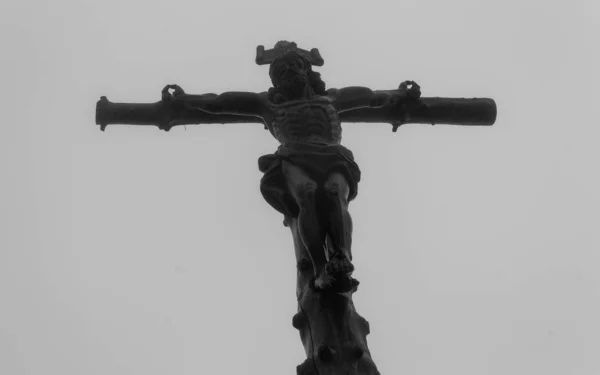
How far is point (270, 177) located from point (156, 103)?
80.0 inches

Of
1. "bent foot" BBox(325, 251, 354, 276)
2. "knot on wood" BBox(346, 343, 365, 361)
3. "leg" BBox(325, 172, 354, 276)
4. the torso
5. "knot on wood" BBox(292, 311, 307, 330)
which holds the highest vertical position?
the torso

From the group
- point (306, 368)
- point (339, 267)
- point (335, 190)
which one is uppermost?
point (335, 190)

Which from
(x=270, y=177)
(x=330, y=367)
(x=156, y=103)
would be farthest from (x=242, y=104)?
(x=330, y=367)

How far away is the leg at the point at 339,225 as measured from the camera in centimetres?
559

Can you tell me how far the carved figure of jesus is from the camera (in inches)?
240

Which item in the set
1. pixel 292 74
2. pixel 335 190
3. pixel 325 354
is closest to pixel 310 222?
pixel 335 190

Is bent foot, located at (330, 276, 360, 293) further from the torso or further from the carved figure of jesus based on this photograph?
the torso

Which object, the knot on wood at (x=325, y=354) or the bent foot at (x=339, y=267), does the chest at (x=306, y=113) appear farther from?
the knot on wood at (x=325, y=354)

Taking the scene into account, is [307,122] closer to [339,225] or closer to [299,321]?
[339,225]

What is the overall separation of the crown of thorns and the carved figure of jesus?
1.07 ft

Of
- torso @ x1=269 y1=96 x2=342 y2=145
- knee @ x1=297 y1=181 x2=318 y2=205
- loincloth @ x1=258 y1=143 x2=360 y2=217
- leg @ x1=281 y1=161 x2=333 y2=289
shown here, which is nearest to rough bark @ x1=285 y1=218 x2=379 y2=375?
leg @ x1=281 y1=161 x2=333 y2=289

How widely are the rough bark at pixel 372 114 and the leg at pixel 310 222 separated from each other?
1.82 meters

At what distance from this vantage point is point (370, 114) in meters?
8.34

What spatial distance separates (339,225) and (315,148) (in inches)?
35.9
